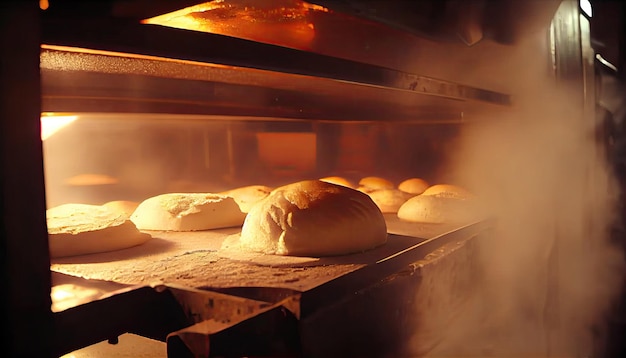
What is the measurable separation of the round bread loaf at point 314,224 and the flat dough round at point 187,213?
0.47 meters

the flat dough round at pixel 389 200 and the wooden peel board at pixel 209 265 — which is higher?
the flat dough round at pixel 389 200

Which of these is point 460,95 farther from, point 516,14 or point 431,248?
point 431,248

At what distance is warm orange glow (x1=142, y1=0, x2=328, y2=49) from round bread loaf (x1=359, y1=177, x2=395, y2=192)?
164 cm

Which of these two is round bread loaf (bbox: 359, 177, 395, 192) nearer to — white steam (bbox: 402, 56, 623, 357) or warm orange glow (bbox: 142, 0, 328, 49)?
white steam (bbox: 402, 56, 623, 357)

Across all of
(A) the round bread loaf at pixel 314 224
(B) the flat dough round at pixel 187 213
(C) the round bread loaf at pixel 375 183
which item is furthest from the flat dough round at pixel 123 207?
(C) the round bread loaf at pixel 375 183

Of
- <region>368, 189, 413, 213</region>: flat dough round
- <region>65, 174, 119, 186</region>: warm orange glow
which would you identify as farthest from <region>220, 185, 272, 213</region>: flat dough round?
<region>65, 174, 119, 186</region>: warm orange glow

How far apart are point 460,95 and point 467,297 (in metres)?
0.83

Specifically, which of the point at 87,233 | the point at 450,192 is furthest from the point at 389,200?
the point at 87,233

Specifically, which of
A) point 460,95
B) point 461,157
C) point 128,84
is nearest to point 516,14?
point 460,95

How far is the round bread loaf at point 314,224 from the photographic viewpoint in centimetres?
162

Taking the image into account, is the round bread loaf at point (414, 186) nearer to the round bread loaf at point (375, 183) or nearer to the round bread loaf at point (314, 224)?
the round bread loaf at point (375, 183)

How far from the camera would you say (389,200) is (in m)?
2.81

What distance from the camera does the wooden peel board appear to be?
4.24ft

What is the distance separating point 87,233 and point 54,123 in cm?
111
